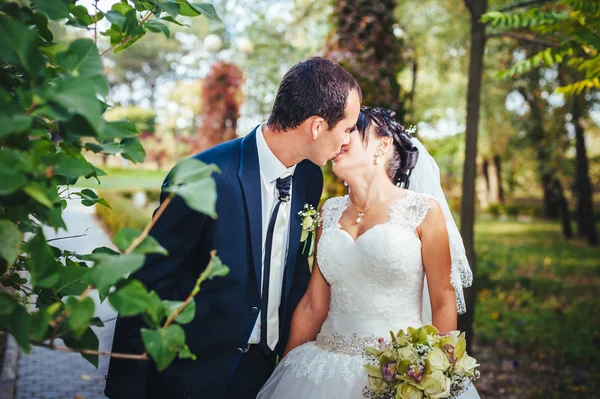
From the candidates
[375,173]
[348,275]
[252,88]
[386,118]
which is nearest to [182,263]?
[348,275]

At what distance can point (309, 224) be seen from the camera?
298 centimetres

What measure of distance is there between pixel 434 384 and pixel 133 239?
1402mm

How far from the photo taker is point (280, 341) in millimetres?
3039

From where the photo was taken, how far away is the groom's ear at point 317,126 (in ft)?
8.67

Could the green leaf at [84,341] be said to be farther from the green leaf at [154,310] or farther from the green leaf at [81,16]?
the green leaf at [81,16]

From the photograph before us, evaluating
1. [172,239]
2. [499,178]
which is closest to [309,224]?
[172,239]

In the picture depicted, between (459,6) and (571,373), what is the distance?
8.71 metres

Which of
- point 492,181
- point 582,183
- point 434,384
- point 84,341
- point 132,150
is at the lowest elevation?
point 434,384

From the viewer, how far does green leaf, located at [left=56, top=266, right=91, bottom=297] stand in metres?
1.46

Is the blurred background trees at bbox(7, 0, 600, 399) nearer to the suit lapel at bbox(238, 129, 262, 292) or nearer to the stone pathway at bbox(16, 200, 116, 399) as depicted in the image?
the suit lapel at bbox(238, 129, 262, 292)

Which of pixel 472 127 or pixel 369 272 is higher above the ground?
pixel 472 127

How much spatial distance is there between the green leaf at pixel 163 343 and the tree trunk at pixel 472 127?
496cm

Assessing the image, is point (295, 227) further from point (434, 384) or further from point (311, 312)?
point (434, 384)

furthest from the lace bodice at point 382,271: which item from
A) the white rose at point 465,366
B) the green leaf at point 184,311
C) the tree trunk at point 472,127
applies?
the tree trunk at point 472,127
